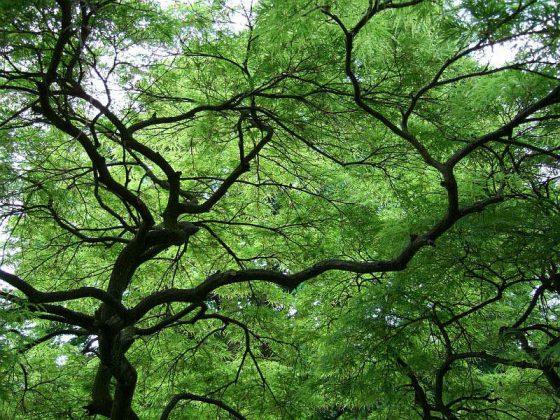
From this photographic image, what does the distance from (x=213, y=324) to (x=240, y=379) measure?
0.72 m

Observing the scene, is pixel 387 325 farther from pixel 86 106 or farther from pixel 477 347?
pixel 86 106

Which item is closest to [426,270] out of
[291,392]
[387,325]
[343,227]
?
[387,325]

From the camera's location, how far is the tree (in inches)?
113

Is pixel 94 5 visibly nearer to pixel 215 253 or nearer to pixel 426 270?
pixel 426 270

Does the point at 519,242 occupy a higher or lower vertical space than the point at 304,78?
lower

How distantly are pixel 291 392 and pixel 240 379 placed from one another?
49 centimetres

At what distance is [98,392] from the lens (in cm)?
412

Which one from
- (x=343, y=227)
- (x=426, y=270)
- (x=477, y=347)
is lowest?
(x=477, y=347)

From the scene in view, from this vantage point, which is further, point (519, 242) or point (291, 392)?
point (291, 392)

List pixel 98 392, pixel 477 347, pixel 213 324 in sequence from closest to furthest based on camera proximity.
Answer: pixel 98 392, pixel 477 347, pixel 213 324

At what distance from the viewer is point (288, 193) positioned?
501 cm

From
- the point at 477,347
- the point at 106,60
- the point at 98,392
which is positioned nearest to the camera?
the point at 106,60

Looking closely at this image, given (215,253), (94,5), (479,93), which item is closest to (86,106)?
(94,5)

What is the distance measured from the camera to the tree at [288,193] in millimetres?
2869
